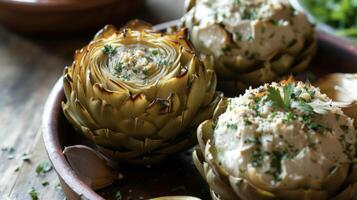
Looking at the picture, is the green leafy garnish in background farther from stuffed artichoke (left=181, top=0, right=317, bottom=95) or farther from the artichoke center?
the artichoke center

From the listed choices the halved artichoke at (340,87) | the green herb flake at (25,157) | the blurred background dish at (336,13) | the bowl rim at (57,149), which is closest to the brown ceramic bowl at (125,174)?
the bowl rim at (57,149)

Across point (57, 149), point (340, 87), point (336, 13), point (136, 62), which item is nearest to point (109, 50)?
point (136, 62)

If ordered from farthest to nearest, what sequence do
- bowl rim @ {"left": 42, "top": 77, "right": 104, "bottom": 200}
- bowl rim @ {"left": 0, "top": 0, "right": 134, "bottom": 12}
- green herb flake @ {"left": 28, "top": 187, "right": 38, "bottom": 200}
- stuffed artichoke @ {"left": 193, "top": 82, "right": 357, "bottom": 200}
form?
bowl rim @ {"left": 0, "top": 0, "right": 134, "bottom": 12}
green herb flake @ {"left": 28, "top": 187, "right": 38, "bottom": 200}
bowl rim @ {"left": 42, "top": 77, "right": 104, "bottom": 200}
stuffed artichoke @ {"left": 193, "top": 82, "right": 357, "bottom": 200}

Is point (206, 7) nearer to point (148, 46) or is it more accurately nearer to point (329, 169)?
point (148, 46)

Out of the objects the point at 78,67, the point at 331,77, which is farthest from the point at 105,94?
the point at 331,77

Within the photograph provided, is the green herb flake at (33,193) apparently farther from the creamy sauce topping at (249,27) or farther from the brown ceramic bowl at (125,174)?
the creamy sauce topping at (249,27)

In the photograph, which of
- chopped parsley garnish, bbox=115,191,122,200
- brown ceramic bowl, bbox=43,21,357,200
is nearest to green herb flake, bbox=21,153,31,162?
brown ceramic bowl, bbox=43,21,357,200
